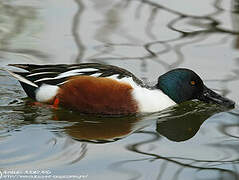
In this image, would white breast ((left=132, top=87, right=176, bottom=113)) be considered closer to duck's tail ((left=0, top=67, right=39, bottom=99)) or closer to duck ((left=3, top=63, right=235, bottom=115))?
duck ((left=3, top=63, right=235, bottom=115))

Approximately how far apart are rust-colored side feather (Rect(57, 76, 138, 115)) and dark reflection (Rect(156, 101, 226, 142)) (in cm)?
36

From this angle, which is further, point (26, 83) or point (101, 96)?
point (26, 83)

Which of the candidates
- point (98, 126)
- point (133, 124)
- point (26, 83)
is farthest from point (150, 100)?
point (26, 83)

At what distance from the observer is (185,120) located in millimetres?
6629

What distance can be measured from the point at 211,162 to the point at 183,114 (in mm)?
1344

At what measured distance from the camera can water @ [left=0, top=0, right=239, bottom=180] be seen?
5371 millimetres

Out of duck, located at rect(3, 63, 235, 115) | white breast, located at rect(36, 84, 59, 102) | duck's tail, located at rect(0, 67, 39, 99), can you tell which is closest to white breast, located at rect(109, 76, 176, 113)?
duck, located at rect(3, 63, 235, 115)

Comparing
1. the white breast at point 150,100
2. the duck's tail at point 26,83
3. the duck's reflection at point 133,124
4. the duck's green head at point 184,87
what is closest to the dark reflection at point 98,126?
the duck's reflection at point 133,124

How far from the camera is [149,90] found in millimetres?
6645

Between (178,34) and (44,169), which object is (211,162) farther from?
(178,34)

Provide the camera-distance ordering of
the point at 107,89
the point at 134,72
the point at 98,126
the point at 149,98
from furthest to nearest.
A: the point at 134,72, the point at 149,98, the point at 107,89, the point at 98,126

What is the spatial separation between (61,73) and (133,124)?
0.89 metres

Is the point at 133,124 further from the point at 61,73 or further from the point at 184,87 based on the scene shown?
the point at 61,73

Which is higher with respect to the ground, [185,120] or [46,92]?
[46,92]
